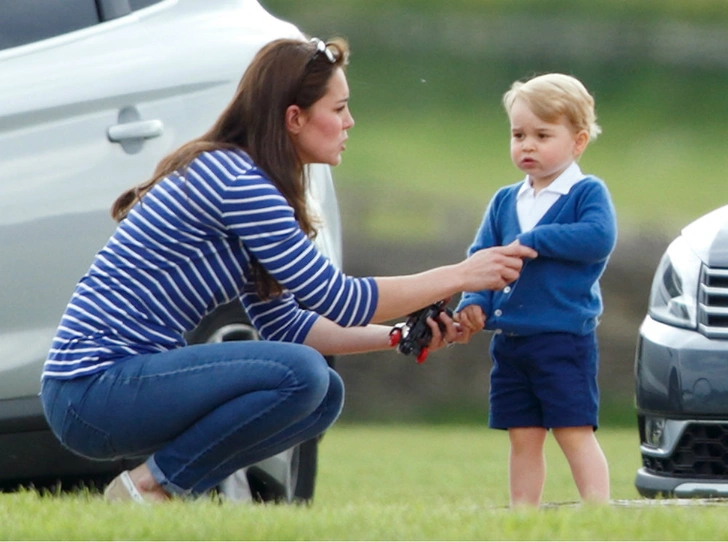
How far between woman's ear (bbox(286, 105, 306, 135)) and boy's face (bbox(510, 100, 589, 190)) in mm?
769

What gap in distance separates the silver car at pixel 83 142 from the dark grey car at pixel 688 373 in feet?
3.33

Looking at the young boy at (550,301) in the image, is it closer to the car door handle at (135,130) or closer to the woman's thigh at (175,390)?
the woman's thigh at (175,390)

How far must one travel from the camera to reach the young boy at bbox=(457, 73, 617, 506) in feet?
16.3

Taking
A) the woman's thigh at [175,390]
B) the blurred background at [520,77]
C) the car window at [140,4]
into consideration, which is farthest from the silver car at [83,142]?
the blurred background at [520,77]

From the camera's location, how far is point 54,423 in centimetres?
451

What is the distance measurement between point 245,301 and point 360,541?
123cm

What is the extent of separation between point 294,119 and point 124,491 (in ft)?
3.42

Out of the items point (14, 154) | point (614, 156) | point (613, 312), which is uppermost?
point (14, 154)

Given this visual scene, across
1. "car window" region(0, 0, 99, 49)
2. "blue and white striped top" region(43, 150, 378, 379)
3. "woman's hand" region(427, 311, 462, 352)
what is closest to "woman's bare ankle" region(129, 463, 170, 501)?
"blue and white striped top" region(43, 150, 378, 379)

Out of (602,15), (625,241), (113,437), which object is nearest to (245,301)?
(113,437)

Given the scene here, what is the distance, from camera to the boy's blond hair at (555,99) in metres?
5.04

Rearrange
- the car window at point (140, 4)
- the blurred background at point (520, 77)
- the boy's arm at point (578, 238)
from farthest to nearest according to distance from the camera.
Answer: the blurred background at point (520, 77) < the car window at point (140, 4) < the boy's arm at point (578, 238)

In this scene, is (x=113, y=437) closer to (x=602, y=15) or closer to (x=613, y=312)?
(x=613, y=312)

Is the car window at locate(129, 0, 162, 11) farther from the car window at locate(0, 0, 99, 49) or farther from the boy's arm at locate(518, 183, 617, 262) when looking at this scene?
the boy's arm at locate(518, 183, 617, 262)
